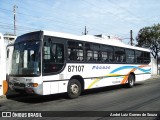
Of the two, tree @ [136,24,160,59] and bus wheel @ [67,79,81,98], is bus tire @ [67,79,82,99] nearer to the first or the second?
bus wheel @ [67,79,81,98]

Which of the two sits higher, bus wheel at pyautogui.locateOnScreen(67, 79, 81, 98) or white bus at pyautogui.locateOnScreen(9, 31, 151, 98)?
white bus at pyautogui.locateOnScreen(9, 31, 151, 98)

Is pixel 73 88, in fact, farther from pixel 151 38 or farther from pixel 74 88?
pixel 151 38

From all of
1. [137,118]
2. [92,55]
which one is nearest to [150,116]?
[137,118]

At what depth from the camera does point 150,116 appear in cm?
863

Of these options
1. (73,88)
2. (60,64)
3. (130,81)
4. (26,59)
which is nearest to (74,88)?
(73,88)

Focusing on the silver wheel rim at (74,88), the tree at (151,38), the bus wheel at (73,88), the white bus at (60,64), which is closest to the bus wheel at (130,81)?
the white bus at (60,64)

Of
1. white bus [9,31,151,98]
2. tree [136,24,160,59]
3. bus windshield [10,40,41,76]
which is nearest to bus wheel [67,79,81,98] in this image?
white bus [9,31,151,98]

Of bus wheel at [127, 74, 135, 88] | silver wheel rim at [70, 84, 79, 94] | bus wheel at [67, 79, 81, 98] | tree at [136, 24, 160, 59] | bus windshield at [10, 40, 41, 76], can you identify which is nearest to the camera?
bus windshield at [10, 40, 41, 76]

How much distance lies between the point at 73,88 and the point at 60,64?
145cm

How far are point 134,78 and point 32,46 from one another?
9734 mm

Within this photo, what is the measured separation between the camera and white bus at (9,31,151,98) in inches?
437

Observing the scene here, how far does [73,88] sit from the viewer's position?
1267 centimetres

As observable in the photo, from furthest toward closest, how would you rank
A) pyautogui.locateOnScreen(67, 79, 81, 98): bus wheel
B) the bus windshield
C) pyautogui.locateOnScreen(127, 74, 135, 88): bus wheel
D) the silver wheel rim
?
pyautogui.locateOnScreen(127, 74, 135, 88): bus wheel < the silver wheel rim < pyautogui.locateOnScreen(67, 79, 81, 98): bus wheel < the bus windshield

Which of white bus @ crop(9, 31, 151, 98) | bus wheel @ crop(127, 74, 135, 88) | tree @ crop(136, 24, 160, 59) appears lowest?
bus wheel @ crop(127, 74, 135, 88)
